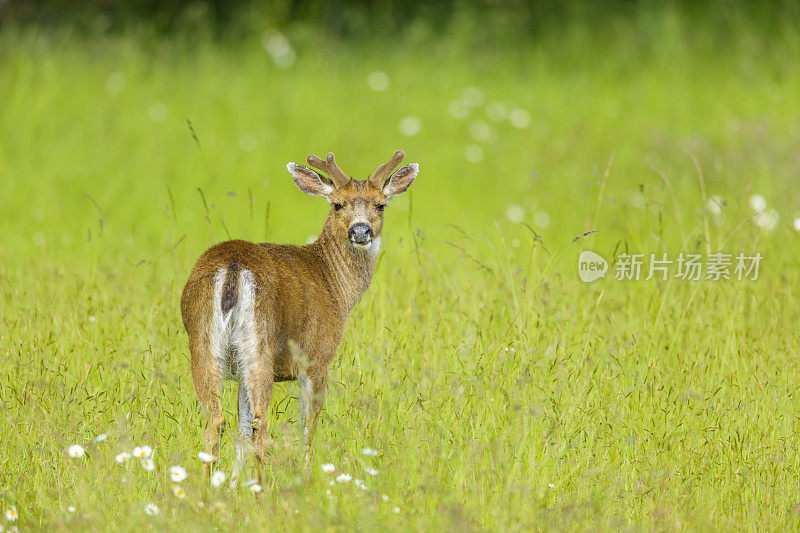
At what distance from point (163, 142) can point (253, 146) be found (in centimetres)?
85

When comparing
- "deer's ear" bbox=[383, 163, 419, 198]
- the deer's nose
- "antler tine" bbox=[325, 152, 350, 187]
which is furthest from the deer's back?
"deer's ear" bbox=[383, 163, 419, 198]

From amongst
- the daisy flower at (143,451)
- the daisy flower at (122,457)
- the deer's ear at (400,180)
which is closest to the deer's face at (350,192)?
the deer's ear at (400,180)

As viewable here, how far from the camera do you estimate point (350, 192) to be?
4.88 metres

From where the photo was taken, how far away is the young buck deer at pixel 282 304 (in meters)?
4.03

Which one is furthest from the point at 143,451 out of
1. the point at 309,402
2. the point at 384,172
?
the point at 384,172

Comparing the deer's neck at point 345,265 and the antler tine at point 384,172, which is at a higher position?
the antler tine at point 384,172

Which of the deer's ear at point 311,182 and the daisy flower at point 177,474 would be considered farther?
the deer's ear at point 311,182

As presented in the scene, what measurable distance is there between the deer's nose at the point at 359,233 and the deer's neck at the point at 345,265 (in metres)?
0.16

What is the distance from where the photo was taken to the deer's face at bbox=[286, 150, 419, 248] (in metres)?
4.85

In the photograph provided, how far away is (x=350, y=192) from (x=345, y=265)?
0.33 m

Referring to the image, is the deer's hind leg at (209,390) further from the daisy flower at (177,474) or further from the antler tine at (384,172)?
the antler tine at (384,172)

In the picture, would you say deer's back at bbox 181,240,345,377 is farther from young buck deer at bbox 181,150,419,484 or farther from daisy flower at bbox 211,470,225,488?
daisy flower at bbox 211,470,225,488

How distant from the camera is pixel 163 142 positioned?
34.8ft

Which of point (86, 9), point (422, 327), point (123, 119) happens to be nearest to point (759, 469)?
point (422, 327)
